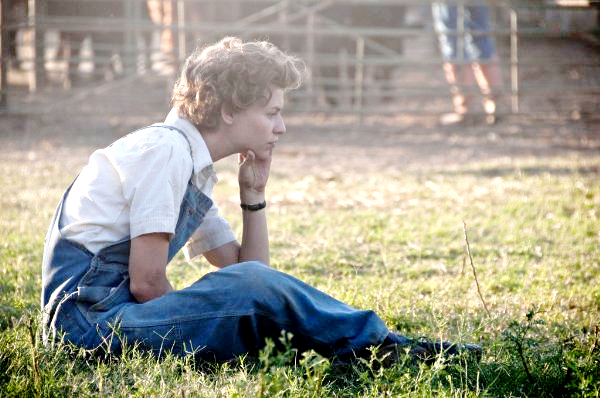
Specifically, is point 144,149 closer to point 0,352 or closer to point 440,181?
point 0,352

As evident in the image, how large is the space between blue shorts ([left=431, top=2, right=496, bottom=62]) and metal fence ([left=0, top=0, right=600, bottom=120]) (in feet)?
0.48

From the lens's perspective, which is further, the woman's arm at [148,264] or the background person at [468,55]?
the background person at [468,55]

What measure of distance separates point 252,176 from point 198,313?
0.75m

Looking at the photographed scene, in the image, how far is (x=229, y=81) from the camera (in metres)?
2.95

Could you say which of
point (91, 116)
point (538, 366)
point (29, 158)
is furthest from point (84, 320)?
point (91, 116)

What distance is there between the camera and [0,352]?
2693 millimetres

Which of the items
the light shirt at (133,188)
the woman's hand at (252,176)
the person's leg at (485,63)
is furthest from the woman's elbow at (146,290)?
the person's leg at (485,63)

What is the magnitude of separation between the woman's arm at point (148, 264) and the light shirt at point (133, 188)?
0.03 metres

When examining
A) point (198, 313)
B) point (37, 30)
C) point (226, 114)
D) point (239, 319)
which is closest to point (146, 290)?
point (198, 313)

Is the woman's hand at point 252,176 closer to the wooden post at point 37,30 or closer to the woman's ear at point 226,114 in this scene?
the woman's ear at point 226,114

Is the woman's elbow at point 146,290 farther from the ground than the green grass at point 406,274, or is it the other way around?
the woman's elbow at point 146,290

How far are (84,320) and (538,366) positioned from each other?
4.45 ft

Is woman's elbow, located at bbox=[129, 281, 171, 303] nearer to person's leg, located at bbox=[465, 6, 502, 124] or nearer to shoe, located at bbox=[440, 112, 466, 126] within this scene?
person's leg, located at bbox=[465, 6, 502, 124]

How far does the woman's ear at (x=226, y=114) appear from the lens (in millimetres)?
2971
